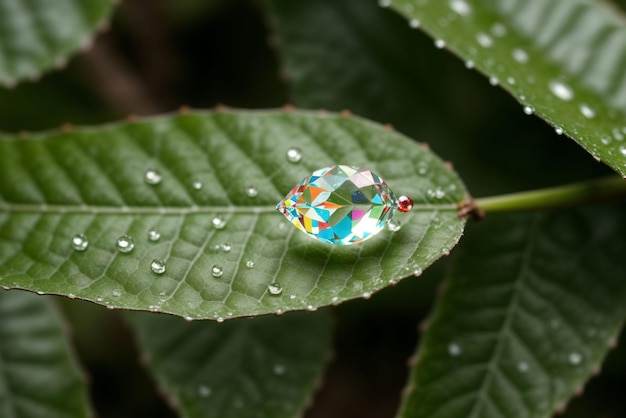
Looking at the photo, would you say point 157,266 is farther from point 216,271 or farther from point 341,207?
point 341,207

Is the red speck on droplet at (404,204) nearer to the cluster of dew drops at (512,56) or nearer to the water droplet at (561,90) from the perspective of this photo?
the cluster of dew drops at (512,56)

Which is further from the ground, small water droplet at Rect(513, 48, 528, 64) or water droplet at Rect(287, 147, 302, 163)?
small water droplet at Rect(513, 48, 528, 64)

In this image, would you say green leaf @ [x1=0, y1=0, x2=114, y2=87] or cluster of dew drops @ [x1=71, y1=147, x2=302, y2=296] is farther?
green leaf @ [x1=0, y1=0, x2=114, y2=87]

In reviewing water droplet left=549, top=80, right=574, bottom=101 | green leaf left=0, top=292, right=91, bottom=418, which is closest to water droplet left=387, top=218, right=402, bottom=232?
water droplet left=549, top=80, right=574, bottom=101

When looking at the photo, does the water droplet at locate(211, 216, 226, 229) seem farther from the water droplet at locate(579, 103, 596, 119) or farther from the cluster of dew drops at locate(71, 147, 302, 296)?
the water droplet at locate(579, 103, 596, 119)

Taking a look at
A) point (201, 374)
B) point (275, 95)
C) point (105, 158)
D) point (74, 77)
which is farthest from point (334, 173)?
point (74, 77)

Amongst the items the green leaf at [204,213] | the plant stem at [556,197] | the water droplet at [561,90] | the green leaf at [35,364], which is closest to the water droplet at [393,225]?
the green leaf at [204,213]

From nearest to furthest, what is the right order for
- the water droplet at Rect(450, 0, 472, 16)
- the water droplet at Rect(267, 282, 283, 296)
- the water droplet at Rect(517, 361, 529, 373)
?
1. the water droplet at Rect(267, 282, 283, 296)
2. the water droplet at Rect(517, 361, 529, 373)
3. the water droplet at Rect(450, 0, 472, 16)
